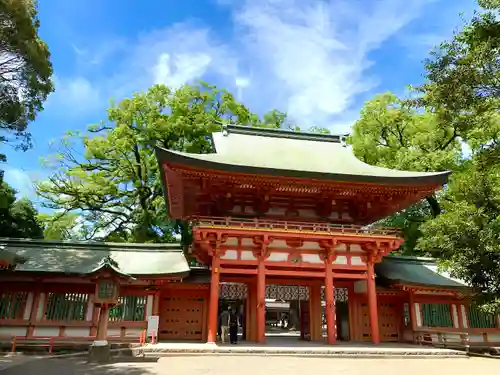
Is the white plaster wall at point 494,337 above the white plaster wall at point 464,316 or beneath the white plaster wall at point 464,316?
beneath

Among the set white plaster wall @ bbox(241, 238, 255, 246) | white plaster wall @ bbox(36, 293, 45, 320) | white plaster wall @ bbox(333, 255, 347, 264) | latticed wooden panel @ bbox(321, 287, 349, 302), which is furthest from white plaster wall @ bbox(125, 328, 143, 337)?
white plaster wall @ bbox(333, 255, 347, 264)

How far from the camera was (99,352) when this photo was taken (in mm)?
11375

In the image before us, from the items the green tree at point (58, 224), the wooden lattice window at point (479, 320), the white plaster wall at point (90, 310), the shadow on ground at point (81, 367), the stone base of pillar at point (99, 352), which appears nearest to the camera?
the shadow on ground at point (81, 367)

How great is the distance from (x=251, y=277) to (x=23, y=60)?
12.2 m

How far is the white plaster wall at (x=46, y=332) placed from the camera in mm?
15002

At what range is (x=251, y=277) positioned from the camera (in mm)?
17203

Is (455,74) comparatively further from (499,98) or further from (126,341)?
(126,341)

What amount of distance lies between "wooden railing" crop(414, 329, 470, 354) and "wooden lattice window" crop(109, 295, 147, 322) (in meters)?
12.2

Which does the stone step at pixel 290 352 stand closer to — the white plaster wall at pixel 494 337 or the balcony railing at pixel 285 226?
the balcony railing at pixel 285 226

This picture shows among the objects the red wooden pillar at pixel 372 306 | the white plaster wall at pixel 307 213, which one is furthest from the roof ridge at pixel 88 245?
the red wooden pillar at pixel 372 306

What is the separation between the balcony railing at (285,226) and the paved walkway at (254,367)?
498 cm

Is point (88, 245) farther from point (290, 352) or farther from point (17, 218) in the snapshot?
point (17, 218)

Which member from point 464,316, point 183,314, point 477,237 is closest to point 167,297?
point 183,314

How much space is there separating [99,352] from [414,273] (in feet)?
48.3
